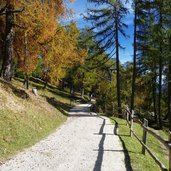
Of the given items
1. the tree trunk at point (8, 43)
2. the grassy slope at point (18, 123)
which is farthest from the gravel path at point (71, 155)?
the tree trunk at point (8, 43)

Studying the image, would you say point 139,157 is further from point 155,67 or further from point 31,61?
point 155,67

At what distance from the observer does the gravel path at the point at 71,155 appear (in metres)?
8.37

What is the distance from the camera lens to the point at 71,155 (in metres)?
9.79

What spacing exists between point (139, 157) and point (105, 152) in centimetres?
114

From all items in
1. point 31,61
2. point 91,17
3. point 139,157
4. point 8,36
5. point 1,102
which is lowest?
point 139,157

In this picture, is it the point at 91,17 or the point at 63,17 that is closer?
the point at 63,17

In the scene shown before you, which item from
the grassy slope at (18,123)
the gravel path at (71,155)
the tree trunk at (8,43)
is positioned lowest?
the gravel path at (71,155)

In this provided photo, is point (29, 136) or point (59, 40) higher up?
point (59, 40)

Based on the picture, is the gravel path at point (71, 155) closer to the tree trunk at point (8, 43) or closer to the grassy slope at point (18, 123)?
the grassy slope at point (18, 123)

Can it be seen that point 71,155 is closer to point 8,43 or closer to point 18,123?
point 18,123

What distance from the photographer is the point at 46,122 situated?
15.5 meters

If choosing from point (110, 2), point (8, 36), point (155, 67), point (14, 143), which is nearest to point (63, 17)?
point (8, 36)

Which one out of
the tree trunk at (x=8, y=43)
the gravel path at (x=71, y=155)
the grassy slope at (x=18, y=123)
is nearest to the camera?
the gravel path at (x=71, y=155)

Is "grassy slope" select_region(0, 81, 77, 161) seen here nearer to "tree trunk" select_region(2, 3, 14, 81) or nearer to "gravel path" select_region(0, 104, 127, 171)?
"gravel path" select_region(0, 104, 127, 171)
